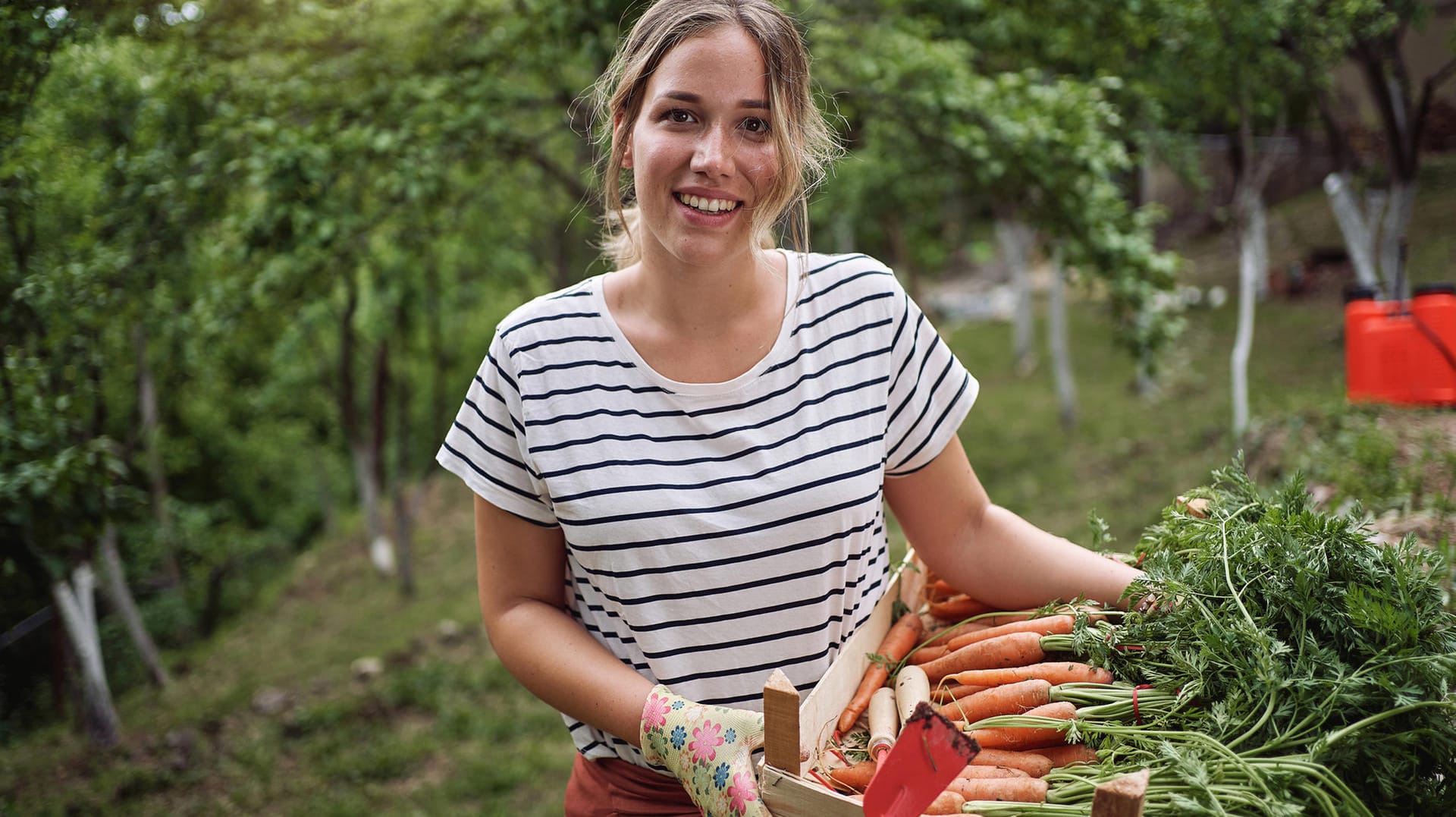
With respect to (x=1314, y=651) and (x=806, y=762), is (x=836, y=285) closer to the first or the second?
(x=806, y=762)

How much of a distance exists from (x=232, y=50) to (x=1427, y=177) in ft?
21.6

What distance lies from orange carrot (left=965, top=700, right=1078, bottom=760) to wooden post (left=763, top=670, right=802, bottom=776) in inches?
13.1

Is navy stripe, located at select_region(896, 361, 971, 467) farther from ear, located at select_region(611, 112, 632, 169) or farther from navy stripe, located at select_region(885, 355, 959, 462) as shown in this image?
ear, located at select_region(611, 112, 632, 169)

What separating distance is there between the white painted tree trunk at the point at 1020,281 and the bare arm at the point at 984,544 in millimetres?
8589

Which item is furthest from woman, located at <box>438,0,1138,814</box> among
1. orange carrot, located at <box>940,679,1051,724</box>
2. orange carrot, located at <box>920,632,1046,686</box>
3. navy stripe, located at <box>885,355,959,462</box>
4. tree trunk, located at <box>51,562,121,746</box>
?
tree trunk, located at <box>51,562,121,746</box>

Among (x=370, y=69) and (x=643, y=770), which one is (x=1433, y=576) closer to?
(x=643, y=770)

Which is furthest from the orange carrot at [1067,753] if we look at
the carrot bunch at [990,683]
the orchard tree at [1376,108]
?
the orchard tree at [1376,108]

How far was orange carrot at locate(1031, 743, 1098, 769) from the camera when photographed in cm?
142

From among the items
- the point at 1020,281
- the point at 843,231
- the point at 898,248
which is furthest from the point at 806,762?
the point at 843,231

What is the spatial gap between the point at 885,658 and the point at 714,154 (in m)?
0.95

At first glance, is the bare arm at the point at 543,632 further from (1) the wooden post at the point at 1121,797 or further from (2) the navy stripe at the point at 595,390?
(1) the wooden post at the point at 1121,797

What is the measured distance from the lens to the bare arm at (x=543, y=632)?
1.52 meters

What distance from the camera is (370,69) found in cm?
446

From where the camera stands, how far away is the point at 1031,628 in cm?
164
